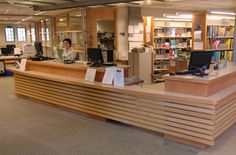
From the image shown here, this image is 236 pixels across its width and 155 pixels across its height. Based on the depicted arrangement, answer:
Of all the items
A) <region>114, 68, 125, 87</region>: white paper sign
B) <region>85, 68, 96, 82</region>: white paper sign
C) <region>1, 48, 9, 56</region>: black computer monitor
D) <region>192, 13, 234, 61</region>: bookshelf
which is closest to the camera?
<region>114, 68, 125, 87</region>: white paper sign

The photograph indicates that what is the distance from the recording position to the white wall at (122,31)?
28.4 ft

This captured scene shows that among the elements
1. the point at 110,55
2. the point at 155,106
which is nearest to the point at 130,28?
the point at 110,55

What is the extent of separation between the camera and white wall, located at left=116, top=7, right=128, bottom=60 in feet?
28.4

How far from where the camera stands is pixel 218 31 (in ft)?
28.4

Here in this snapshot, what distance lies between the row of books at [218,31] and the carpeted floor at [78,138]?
4662mm

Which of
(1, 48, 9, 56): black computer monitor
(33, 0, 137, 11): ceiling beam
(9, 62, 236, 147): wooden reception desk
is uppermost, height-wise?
(33, 0, 137, 11): ceiling beam

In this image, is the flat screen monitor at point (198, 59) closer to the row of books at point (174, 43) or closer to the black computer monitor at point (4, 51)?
the row of books at point (174, 43)

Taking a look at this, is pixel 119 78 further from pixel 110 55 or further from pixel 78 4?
pixel 110 55

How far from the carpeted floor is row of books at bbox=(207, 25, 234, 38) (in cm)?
466

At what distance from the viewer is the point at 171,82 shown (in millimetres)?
3943

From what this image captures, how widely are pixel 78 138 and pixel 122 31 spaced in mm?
5280

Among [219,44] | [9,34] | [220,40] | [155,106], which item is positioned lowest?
[155,106]

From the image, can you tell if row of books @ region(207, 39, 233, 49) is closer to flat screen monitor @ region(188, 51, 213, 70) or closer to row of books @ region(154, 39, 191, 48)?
row of books @ region(154, 39, 191, 48)

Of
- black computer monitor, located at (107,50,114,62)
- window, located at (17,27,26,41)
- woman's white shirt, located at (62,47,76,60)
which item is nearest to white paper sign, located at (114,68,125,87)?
woman's white shirt, located at (62,47,76,60)
